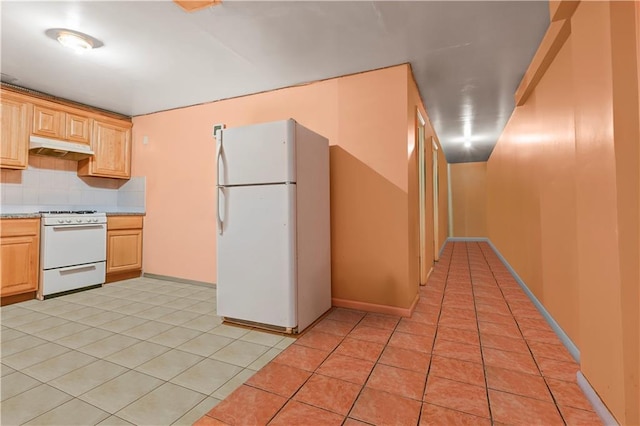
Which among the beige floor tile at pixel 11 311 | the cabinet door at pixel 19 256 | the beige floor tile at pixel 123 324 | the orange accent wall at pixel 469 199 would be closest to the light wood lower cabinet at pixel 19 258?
the cabinet door at pixel 19 256

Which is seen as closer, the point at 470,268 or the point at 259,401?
the point at 259,401

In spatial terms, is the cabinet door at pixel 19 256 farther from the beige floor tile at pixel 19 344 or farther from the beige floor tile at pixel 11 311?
the beige floor tile at pixel 19 344

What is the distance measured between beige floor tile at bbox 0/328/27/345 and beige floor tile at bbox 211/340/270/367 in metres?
1.63

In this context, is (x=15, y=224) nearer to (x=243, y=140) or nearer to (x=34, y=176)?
(x=34, y=176)

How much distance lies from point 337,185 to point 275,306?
1.32 metres

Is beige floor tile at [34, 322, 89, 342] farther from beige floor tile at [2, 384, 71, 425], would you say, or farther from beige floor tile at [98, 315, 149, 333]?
beige floor tile at [2, 384, 71, 425]

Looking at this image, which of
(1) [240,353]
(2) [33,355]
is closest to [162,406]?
(1) [240,353]

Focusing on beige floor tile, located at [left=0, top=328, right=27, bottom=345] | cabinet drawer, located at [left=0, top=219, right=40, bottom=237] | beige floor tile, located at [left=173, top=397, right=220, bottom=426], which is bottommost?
beige floor tile, located at [left=173, top=397, right=220, bottom=426]

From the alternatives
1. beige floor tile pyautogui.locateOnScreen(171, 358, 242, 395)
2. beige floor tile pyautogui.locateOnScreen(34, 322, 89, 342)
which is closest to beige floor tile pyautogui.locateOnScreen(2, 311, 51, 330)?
beige floor tile pyautogui.locateOnScreen(34, 322, 89, 342)

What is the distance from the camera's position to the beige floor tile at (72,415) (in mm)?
1333

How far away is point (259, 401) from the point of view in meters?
1.48

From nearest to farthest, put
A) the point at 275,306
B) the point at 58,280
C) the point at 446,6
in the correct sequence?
the point at 446,6 < the point at 275,306 < the point at 58,280

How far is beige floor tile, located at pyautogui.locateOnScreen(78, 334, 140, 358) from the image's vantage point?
199 cm

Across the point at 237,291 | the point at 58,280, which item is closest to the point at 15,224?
the point at 58,280
